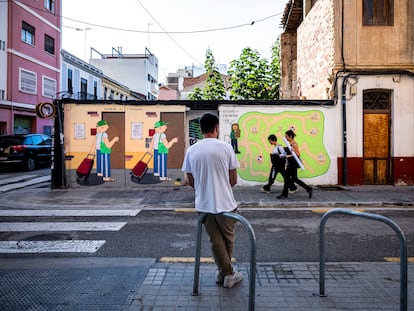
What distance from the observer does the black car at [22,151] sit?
1858cm

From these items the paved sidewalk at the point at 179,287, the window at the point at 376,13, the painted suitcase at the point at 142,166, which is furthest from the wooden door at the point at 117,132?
the window at the point at 376,13

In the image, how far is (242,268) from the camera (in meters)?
4.92

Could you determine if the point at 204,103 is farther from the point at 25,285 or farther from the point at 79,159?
the point at 25,285

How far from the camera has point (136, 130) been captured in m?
12.9

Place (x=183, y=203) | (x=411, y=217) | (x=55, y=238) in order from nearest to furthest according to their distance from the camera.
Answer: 1. (x=55, y=238)
2. (x=411, y=217)
3. (x=183, y=203)

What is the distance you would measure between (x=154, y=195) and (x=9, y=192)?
490cm

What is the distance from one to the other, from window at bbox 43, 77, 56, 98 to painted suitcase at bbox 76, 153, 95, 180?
58.5 ft

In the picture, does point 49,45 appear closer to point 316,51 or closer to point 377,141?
point 316,51

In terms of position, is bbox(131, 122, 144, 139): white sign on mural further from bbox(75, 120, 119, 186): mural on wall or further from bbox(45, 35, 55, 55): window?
bbox(45, 35, 55, 55): window

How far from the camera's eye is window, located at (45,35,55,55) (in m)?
29.2

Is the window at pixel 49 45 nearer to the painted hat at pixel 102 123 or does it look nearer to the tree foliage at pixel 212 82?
the tree foliage at pixel 212 82

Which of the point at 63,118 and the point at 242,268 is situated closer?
the point at 242,268

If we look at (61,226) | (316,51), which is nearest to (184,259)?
(61,226)

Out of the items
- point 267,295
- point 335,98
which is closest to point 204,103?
point 335,98
